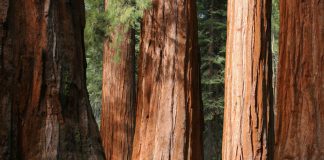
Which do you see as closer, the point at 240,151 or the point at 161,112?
the point at 161,112

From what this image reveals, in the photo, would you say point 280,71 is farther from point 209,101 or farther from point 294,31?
point 209,101

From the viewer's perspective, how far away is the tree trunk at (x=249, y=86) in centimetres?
798

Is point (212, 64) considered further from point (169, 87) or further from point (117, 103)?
point (169, 87)

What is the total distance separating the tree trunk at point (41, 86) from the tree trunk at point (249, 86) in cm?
554

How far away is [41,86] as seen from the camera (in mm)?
2539

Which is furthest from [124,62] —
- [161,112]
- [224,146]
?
[161,112]

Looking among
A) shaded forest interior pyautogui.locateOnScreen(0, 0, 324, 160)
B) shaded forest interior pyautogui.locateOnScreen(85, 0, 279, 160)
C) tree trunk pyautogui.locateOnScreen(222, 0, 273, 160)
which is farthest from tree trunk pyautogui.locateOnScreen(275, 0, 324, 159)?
shaded forest interior pyautogui.locateOnScreen(85, 0, 279, 160)

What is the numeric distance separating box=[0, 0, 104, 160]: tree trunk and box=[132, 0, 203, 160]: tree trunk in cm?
414

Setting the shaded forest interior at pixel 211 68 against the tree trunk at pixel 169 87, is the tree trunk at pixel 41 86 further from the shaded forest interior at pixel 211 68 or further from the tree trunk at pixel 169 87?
the shaded forest interior at pixel 211 68

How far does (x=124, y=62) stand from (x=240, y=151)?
330 cm

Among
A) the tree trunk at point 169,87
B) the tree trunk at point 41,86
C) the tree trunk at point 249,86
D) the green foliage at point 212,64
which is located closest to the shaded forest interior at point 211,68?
the green foliage at point 212,64

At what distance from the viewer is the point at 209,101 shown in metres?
20.4

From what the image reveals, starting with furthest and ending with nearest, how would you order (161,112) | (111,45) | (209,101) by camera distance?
(209,101)
(111,45)
(161,112)

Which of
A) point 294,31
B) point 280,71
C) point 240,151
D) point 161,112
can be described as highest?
point 294,31
